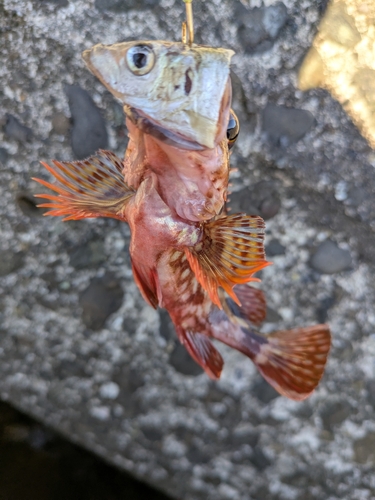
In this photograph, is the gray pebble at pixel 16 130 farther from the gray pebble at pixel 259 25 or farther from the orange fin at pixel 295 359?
the orange fin at pixel 295 359

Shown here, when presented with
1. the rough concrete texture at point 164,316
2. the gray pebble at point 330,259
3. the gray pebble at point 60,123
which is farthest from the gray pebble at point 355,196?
the gray pebble at point 60,123

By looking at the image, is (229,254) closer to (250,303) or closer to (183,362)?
(250,303)

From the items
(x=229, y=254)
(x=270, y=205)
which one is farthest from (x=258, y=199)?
(x=229, y=254)

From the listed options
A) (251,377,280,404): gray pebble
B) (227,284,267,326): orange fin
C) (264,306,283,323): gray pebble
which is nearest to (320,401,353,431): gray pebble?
(251,377,280,404): gray pebble

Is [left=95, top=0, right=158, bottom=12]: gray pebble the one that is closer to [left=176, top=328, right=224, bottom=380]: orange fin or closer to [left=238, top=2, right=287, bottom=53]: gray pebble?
[left=238, top=2, right=287, bottom=53]: gray pebble

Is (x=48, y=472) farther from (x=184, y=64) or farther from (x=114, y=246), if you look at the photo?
(x=184, y=64)

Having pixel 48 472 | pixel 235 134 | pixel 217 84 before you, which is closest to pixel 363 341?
pixel 235 134
